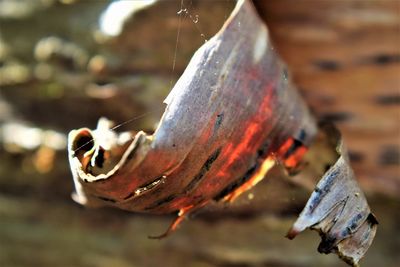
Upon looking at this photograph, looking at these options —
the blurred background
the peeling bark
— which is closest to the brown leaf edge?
the peeling bark

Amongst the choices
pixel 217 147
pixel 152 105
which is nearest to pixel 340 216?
pixel 217 147

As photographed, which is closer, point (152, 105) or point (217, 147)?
point (217, 147)

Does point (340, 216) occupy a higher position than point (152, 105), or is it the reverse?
point (152, 105)

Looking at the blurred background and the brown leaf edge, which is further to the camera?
the blurred background

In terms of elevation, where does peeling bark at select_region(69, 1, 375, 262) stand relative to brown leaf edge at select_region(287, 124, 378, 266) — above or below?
above

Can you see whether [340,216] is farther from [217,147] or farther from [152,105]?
[152,105]

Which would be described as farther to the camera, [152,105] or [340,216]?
[152,105]

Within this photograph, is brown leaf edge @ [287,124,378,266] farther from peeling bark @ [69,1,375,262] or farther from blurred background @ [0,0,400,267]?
blurred background @ [0,0,400,267]
